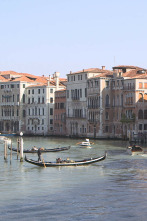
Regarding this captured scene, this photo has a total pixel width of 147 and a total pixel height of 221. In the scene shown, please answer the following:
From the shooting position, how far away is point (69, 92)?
3278 inches

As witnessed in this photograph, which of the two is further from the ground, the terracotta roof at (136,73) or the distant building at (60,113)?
the terracotta roof at (136,73)

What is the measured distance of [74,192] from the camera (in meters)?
26.3

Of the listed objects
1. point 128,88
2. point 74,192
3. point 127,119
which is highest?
point 128,88

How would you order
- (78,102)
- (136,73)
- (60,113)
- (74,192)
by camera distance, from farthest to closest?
(60,113) → (78,102) → (136,73) → (74,192)

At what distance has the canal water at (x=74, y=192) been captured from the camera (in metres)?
22.0

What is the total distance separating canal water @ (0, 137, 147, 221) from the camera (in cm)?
2197

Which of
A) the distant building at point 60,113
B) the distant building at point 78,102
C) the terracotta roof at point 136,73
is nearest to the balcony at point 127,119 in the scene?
the terracotta roof at point 136,73

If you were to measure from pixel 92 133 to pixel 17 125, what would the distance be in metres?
20.8

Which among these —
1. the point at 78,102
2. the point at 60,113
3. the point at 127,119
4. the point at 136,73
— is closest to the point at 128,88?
the point at 136,73

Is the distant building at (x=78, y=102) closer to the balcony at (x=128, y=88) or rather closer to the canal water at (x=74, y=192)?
Answer: the balcony at (x=128, y=88)

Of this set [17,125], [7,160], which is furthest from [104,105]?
[7,160]

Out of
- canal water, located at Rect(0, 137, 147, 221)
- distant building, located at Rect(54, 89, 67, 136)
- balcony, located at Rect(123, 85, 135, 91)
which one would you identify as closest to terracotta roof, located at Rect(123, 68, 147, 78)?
balcony, located at Rect(123, 85, 135, 91)

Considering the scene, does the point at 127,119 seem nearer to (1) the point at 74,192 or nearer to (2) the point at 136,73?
(2) the point at 136,73

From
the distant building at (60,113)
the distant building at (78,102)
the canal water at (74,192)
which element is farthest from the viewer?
the distant building at (60,113)
